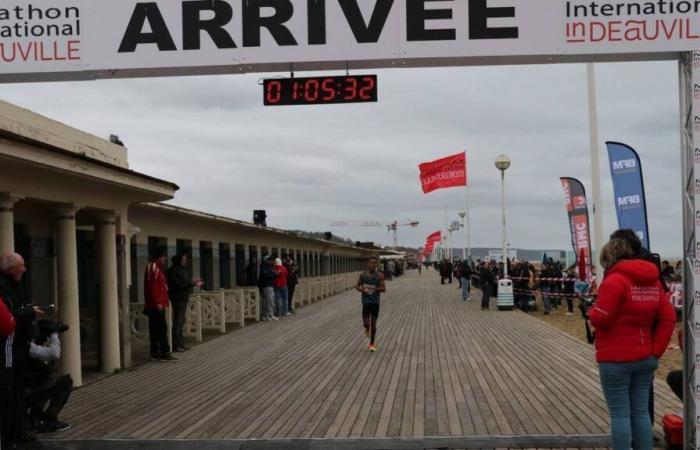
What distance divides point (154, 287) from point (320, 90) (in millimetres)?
5970

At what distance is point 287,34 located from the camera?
6141 millimetres

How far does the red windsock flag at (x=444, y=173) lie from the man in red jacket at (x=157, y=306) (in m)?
18.2

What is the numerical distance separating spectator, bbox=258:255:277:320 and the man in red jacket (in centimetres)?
707

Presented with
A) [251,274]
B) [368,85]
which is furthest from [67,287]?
[251,274]

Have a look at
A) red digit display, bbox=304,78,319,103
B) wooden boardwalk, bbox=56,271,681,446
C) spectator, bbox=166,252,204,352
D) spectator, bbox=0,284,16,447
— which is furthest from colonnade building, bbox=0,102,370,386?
red digit display, bbox=304,78,319,103

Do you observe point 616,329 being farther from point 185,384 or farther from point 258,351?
point 258,351

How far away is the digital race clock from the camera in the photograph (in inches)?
245

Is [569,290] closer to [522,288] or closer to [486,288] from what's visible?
[522,288]

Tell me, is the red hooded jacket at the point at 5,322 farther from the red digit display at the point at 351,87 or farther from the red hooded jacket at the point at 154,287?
the red hooded jacket at the point at 154,287

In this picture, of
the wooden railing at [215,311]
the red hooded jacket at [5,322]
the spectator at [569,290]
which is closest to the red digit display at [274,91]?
the red hooded jacket at [5,322]

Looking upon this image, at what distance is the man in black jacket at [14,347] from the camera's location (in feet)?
18.7

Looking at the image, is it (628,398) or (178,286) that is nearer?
(628,398)

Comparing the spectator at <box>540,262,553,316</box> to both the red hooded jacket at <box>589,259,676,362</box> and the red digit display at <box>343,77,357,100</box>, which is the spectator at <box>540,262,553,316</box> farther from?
the red hooded jacket at <box>589,259,676,362</box>

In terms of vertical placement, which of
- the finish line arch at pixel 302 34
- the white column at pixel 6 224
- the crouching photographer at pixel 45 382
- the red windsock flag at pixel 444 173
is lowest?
the crouching photographer at pixel 45 382
